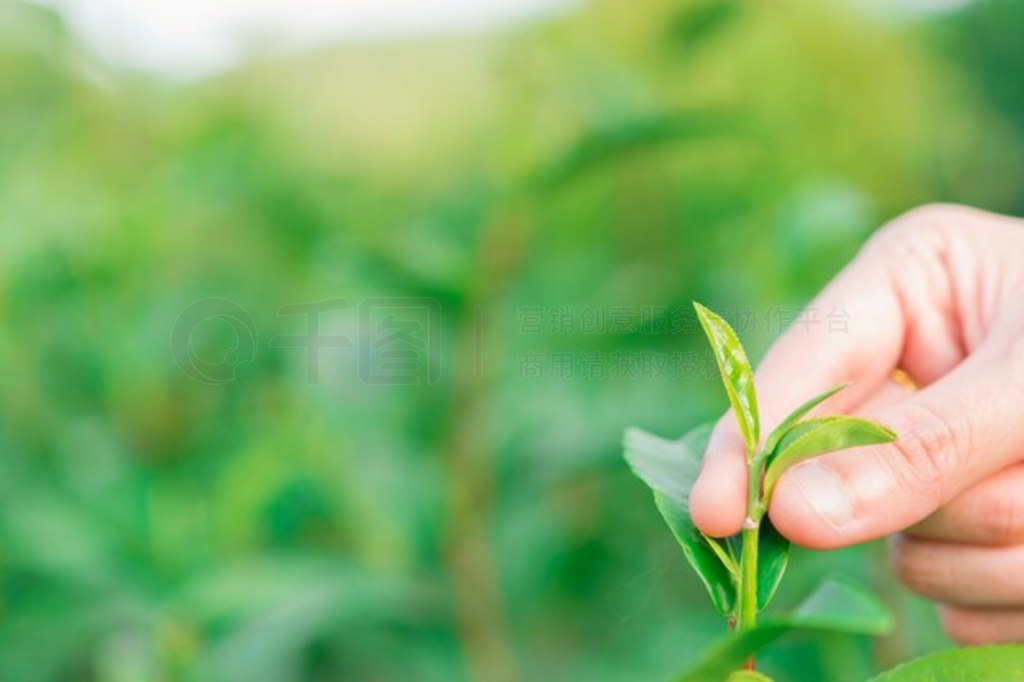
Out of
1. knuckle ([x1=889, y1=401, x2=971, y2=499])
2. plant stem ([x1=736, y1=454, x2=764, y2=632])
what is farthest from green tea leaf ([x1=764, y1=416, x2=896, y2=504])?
knuckle ([x1=889, y1=401, x2=971, y2=499])

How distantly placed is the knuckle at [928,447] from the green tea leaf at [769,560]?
0.09m

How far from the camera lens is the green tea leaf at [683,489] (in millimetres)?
385

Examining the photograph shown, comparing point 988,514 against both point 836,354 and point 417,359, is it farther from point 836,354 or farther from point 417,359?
point 417,359

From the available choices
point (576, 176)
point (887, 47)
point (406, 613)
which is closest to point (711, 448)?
point (576, 176)

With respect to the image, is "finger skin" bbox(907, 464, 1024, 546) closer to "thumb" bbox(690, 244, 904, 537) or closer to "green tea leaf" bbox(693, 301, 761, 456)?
"thumb" bbox(690, 244, 904, 537)

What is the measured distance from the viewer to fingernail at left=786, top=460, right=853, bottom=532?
0.45m

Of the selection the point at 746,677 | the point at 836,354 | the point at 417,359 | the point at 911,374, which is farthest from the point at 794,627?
the point at 417,359

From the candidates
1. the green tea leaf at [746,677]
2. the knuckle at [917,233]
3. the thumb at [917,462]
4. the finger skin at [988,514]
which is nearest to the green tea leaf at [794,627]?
the green tea leaf at [746,677]

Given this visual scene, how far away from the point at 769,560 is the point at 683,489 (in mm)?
42

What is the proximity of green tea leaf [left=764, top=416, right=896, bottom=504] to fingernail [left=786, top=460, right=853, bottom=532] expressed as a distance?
75mm

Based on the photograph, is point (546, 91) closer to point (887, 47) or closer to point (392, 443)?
point (392, 443)

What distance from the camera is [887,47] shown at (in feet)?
6.36

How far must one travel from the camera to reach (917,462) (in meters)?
0.49

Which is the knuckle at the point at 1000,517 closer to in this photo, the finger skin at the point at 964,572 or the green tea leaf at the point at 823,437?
the finger skin at the point at 964,572
